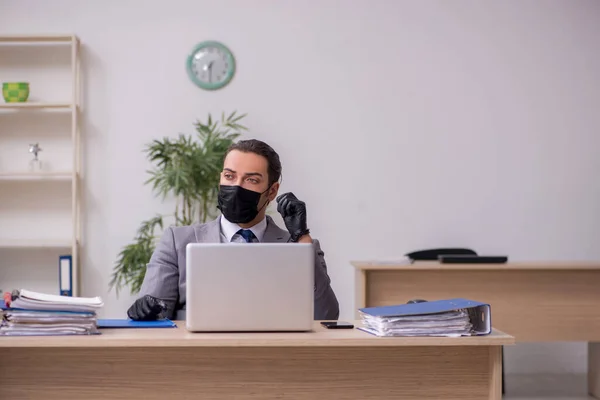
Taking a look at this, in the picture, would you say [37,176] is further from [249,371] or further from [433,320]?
[433,320]

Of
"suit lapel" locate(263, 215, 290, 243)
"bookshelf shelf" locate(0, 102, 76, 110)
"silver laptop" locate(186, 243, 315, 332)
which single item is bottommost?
"silver laptop" locate(186, 243, 315, 332)

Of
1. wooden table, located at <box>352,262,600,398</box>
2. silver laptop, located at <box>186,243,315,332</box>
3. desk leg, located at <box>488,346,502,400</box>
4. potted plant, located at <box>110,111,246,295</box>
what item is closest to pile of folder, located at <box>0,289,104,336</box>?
silver laptop, located at <box>186,243,315,332</box>

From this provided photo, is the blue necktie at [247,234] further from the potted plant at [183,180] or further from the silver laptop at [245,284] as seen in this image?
the potted plant at [183,180]

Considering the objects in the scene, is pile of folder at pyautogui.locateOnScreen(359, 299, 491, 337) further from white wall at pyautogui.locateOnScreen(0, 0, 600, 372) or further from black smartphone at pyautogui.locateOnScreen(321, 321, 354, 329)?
white wall at pyautogui.locateOnScreen(0, 0, 600, 372)

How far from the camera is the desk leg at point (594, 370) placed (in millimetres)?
4941

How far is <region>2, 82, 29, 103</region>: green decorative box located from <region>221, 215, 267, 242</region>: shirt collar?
3094mm

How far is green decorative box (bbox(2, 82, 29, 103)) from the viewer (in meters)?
5.35

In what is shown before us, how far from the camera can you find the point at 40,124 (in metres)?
5.57

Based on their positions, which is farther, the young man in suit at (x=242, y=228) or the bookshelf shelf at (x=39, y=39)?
the bookshelf shelf at (x=39, y=39)

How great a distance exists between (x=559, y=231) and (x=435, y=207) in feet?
2.93

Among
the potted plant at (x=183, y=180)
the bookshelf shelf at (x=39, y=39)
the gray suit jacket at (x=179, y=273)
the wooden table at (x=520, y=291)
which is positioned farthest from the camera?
the bookshelf shelf at (x=39, y=39)

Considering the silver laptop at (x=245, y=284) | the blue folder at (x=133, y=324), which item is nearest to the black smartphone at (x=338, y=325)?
the silver laptop at (x=245, y=284)

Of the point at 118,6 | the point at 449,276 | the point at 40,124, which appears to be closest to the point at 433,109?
the point at 449,276

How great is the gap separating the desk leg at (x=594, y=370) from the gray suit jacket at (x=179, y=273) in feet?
9.31
